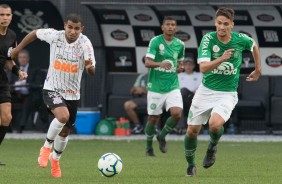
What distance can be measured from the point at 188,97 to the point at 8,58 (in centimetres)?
880

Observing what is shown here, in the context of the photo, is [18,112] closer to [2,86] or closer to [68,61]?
[2,86]

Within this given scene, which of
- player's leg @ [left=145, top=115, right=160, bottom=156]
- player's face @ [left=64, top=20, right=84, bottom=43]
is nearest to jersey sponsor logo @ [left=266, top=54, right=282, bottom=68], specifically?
player's leg @ [left=145, top=115, right=160, bottom=156]

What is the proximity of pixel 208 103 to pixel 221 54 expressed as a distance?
27.7 inches

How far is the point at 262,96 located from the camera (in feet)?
80.6

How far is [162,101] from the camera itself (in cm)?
1831

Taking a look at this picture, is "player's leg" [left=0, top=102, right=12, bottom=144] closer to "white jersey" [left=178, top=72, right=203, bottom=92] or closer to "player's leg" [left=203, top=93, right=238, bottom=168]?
"player's leg" [left=203, top=93, right=238, bottom=168]

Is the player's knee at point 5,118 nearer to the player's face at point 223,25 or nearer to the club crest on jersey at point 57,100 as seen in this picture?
the club crest on jersey at point 57,100

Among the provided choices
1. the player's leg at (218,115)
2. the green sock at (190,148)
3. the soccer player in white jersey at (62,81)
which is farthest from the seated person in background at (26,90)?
the player's leg at (218,115)

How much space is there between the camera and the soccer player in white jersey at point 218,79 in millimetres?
13180

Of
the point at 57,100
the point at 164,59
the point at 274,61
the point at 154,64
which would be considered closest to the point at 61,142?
the point at 57,100

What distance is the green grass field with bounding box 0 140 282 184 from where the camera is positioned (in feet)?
43.2

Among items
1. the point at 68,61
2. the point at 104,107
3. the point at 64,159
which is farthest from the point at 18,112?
the point at 68,61

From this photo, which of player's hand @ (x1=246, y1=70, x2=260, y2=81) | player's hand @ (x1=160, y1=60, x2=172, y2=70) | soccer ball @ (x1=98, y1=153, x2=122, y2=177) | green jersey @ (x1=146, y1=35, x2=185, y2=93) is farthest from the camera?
green jersey @ (x1=146, y1=35, x2=185, y2=93)

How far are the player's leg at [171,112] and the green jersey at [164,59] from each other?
129 mm
